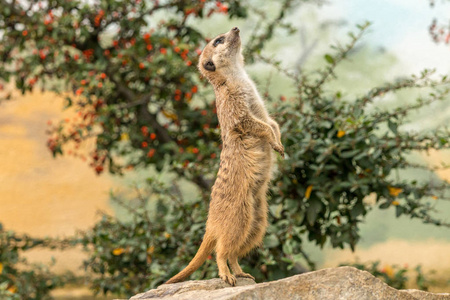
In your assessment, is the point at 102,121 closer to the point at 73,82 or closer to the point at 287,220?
the point at 73,82

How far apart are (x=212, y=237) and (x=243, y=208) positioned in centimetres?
23

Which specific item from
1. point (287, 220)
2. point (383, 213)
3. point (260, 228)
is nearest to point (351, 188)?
point (287, 220)

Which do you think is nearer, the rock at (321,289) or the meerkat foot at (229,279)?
the rock at (321,289)

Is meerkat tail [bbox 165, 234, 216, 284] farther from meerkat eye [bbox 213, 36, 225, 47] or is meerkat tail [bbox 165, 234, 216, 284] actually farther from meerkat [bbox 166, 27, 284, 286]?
meerkat eye [bbox 213, 36, 225, 47]

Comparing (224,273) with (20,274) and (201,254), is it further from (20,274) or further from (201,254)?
(20,274)

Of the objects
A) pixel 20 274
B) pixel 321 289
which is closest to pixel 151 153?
pixel 20 274

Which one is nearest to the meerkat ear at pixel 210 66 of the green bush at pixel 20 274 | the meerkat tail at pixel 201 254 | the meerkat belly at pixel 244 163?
the meerkat belly at pixel 244 163

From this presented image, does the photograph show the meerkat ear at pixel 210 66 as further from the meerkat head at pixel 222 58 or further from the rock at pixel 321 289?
the rock at pixel 321 289

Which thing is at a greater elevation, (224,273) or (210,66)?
(210,66)

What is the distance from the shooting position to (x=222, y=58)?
9.32ft

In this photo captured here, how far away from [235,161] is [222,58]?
0.57 metres

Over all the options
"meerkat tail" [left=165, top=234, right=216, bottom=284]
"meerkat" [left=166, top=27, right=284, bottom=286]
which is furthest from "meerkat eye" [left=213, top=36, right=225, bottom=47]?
"meerkat tail" [left=165, top=234, right=216, bottom=284]

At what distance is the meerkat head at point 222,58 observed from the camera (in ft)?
9.33

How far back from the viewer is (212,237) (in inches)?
108
